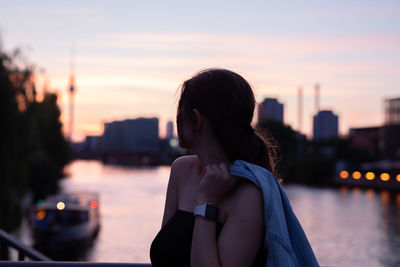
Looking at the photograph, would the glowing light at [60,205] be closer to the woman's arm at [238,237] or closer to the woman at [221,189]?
the woman at [221,189]

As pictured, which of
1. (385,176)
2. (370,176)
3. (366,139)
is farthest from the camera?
(366,139)

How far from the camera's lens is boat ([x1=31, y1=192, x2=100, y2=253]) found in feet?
82.5

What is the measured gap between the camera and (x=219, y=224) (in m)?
1.45

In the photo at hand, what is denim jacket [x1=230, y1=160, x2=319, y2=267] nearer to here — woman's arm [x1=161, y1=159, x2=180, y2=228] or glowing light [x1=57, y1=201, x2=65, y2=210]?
woman's arm [x1=161, y1=159, x2=180, y2=228]

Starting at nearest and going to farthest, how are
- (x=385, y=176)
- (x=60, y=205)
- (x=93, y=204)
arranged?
(x=60, y=205) → (x=93, y=204) → (x=385, y=176)

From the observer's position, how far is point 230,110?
1495mm

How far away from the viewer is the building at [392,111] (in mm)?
→ 75938

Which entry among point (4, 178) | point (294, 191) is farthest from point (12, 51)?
point (294, 191)

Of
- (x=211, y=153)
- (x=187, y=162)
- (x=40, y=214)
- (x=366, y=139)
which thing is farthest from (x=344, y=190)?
(x=211, y=153)

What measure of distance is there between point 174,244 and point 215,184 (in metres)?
0.19

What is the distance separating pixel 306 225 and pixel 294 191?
81.6ft

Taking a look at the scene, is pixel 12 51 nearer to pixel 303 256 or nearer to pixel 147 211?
pixel 303 256

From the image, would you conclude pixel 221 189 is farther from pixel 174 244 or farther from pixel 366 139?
pixel 366 139

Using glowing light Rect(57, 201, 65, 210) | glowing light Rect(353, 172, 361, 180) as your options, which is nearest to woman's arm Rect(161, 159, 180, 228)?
glowing light Rect(57, 201, 65, 210)
